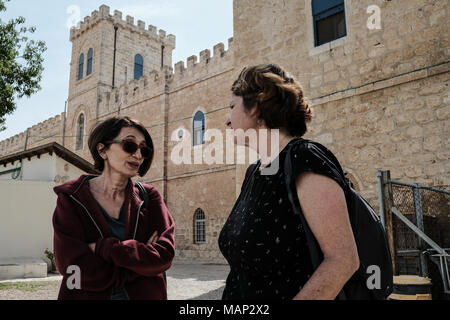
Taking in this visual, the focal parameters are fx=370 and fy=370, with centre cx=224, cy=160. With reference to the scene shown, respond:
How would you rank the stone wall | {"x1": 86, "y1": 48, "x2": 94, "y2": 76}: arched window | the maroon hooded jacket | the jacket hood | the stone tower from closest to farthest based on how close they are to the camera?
the maroon hooded jacket → the jacket hood → the stone wall → the stone tower → {"x1": 86, "y1": 48, "x2": 94, "y2": 76}: arched window

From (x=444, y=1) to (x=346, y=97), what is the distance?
1988 millimetres

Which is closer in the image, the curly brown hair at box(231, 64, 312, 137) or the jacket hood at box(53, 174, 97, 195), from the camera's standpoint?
the curly brown hair at box(231, 64, 312, 137)

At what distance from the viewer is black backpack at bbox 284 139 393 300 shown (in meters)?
1.15

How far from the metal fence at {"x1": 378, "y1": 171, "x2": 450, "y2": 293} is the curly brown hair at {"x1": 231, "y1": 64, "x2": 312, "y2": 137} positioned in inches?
144

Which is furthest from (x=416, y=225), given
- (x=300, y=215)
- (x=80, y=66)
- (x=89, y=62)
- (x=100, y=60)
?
(x=80, y=66)

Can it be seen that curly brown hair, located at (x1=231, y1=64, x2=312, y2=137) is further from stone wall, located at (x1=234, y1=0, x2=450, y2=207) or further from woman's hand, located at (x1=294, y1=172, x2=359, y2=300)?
stone wall, located at (x1=234, y1=0, x2=450, y2=207)

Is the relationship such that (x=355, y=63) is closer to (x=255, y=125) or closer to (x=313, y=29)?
(x=313, y=29)

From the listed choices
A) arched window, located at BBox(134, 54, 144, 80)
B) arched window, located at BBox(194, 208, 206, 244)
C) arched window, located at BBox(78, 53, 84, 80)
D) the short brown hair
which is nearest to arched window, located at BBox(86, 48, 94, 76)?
arched window, located at BBox(78, 53, 84, 80)

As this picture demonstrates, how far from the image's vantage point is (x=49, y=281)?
29.1 ft

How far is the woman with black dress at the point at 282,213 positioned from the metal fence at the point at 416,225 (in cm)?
370

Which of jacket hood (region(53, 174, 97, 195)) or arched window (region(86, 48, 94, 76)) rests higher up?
arched window (region(86, 48, 94, 76))

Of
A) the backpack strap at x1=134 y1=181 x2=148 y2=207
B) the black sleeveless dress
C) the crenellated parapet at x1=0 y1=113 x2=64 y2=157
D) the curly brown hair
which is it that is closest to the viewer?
the black sleeveless dress

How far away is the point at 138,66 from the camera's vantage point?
26.5 metres

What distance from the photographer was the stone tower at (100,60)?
24453 millimetres
